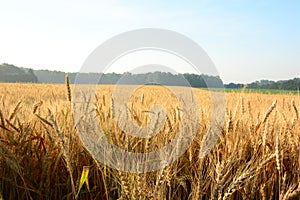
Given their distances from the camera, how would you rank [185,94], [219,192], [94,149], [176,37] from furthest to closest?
[185,94] → [176,37] → [94,149] → [219,192]

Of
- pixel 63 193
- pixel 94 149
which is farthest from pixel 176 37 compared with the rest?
pixel 63 193

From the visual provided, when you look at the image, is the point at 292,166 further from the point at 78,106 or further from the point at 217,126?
the point at 78,106

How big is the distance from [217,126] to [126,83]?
1.53 ft

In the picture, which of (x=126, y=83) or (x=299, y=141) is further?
(x=126, y=83)

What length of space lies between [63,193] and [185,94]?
1107 millimetres

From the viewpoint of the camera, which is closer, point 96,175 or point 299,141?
point 96,175

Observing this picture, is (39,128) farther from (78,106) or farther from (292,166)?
(292,166)

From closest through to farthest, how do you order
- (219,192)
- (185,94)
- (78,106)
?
(219,192), (78,106), (185,94)

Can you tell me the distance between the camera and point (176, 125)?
→ 1.35 metres

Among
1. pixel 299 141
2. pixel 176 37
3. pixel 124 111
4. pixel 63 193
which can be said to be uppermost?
pixel 176 37

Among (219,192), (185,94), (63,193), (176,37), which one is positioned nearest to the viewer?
(219,192)

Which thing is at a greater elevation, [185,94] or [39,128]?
[185,94]

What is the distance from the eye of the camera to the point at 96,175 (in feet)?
3.75

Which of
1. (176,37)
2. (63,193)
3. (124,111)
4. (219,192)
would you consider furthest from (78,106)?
(219,192)
